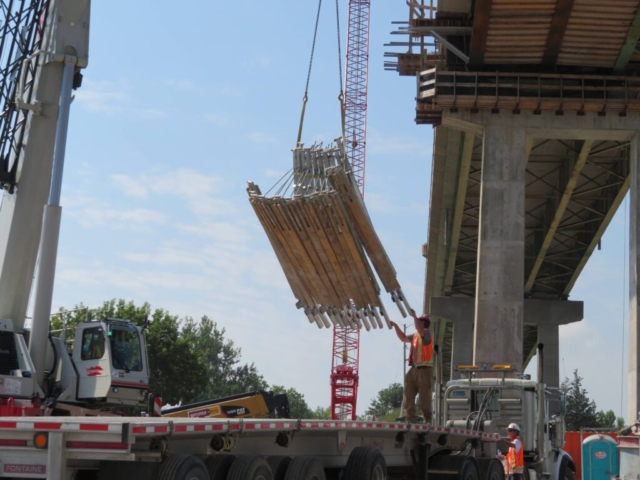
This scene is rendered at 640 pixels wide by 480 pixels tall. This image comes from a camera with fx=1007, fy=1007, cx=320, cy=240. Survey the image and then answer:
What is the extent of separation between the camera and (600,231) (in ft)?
140

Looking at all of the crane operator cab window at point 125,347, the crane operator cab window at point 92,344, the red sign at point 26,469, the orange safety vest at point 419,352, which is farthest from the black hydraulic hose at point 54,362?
the red sign at point 26,469

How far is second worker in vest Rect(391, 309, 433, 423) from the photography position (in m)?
15.5

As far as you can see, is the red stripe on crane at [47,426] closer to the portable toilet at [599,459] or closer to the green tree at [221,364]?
the portable toilet at [599,459]

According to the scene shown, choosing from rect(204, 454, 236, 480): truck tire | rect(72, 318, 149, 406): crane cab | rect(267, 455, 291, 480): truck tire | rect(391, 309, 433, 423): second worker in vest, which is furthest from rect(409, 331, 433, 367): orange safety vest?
rect(72, 318, 149, 406): crane cab

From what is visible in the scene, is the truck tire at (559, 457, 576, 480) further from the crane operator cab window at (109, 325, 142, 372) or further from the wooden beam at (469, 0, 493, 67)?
the wooden beam at (469, 0, 493, 67)

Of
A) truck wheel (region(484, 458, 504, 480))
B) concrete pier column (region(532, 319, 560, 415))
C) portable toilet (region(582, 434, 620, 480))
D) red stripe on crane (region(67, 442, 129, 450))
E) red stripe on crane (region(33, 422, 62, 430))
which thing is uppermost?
concrete pier column (region(532, 319, 560, 415))

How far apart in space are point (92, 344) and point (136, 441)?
505 inches

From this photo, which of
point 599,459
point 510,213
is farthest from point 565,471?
point 510,213

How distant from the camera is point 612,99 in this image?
97.1ft

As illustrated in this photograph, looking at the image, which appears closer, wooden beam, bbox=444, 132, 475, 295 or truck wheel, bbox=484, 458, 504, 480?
truck wheel, bbox=484, 458, 504, 480

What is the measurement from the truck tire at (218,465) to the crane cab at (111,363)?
11.4m

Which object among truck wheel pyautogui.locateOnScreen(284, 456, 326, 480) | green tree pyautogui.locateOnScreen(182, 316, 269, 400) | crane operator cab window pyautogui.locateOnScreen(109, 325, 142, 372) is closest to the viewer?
truck wheel pyautogui.locateOnScreen(284, 456, 326, 480)

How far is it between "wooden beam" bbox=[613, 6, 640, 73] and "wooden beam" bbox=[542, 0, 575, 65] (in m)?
1.77

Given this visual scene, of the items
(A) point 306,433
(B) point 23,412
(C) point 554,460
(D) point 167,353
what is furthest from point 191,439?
(D) point 167,353
